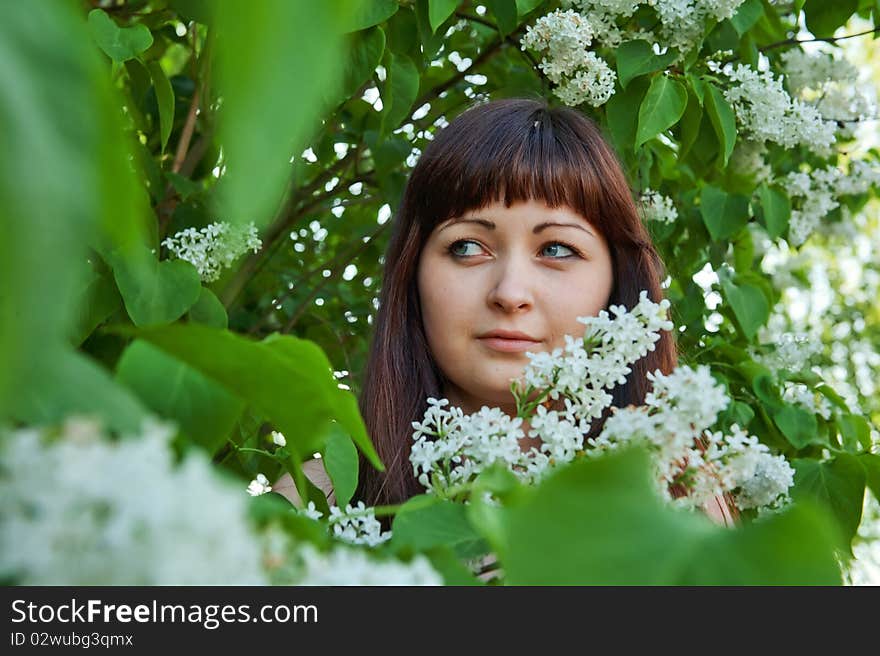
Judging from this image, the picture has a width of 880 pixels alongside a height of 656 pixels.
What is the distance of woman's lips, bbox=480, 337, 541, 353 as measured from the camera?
1.15 metres

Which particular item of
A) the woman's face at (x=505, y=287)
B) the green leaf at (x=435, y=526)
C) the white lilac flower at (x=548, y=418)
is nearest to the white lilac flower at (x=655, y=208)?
the woman's face at (x=505, y=287)

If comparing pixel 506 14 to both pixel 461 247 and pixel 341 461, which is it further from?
pixel 341 461

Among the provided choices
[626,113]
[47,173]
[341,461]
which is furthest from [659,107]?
[47,173]

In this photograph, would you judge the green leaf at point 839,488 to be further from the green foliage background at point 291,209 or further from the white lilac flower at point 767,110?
the white lilac flower at point 767,110

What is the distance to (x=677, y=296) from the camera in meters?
1.80

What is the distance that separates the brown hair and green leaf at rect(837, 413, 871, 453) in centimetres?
36

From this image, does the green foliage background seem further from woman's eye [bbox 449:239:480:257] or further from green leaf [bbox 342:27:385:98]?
woman's eye [bbox 449:239:480:257]

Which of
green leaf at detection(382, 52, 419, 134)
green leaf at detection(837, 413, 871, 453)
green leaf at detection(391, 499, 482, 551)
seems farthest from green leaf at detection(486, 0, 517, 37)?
Result: green leaf at detection(391, 499, 482, 551)

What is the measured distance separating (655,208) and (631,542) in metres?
1.33

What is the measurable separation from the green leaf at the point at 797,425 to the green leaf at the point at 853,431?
0.30ft

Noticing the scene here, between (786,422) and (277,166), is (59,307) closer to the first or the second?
(277,166)

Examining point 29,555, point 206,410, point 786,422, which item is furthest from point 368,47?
point 29,555

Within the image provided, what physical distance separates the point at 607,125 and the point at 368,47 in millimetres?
354

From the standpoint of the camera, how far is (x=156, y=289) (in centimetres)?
114
